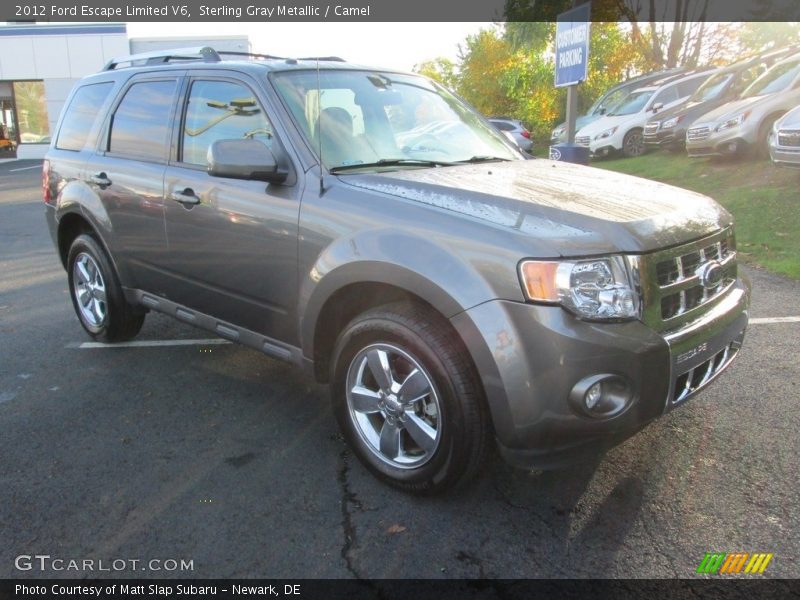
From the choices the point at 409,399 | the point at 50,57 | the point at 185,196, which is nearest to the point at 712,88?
the point at 185,196

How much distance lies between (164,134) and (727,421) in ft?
11.9

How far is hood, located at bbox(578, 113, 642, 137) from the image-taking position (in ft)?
55.7

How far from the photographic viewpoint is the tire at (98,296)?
4.73 metres

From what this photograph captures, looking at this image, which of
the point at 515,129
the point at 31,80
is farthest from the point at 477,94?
the point at 31,80

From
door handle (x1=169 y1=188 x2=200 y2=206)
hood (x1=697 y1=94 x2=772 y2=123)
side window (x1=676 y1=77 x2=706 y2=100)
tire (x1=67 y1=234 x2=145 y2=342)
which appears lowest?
tire (x1=67 y1=234 x2=145 y2=342)

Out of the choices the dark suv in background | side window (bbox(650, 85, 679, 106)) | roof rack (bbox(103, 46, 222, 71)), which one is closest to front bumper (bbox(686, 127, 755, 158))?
the dark suv in background

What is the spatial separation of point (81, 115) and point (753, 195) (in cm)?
904

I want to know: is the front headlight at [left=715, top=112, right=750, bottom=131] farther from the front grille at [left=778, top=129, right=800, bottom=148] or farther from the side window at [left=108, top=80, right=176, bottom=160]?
the side window at [left=108, top=80, right=176, bottom=160]

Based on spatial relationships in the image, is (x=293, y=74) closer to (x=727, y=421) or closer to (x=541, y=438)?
(x=541, y=438)

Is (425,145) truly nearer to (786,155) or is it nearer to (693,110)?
(786,155)

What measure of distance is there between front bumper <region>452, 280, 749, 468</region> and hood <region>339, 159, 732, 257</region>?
0.30 metres

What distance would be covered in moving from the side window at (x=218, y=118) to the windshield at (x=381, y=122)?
0.20 m

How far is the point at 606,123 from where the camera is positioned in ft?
57.9

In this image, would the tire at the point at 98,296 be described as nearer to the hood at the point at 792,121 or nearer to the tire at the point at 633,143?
the hood at the point at 792,121
